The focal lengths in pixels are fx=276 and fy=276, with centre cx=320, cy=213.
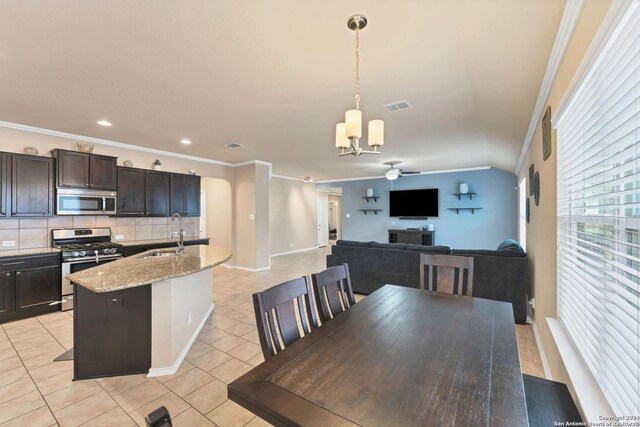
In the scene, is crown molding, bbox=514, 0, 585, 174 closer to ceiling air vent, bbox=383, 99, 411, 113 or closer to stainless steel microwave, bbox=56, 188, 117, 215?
ceiling air vent, bbox=383, 99, 411, 113

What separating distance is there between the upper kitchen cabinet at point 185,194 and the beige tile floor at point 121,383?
8.23ft

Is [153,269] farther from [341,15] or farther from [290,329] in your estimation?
[341,15]

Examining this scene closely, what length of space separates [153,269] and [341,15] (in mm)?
2472

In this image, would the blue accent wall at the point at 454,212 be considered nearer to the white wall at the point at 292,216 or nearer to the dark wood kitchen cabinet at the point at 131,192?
the white wall at the point at 292,216

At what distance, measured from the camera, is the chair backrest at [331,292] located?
1.78 meters

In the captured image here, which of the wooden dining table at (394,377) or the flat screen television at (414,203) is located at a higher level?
the flat screen television at (414,203)

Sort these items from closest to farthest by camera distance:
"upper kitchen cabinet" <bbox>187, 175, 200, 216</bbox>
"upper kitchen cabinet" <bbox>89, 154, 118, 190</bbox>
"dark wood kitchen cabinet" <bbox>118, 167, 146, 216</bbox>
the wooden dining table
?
the wooden dining table < "upper kitchen cabinet" <bbox>89, 154, 118, 190</bbox> < "dark wood kitchen cabinet" <bbox>118, 167, 146, 216</bbox> < "upper kitchen cabinet" <bbox>187, 175, 200, 216</bbox>

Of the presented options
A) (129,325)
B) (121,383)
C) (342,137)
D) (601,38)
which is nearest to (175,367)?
(121,383)

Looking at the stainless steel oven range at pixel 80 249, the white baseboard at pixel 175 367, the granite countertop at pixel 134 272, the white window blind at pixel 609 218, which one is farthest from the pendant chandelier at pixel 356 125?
the stainless steel oven range at pixel 80 249

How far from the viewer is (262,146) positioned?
5164 millimetres

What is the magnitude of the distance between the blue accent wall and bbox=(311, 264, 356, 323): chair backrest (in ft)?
22.0

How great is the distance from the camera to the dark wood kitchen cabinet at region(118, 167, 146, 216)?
15.5 feet

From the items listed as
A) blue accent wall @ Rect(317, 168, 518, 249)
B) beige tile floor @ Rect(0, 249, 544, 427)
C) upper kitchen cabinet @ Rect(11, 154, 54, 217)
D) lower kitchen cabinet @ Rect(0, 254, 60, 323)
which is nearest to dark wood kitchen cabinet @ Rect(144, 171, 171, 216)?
upper kitchen cabinet @ Rect(11, 154, 54, 217)

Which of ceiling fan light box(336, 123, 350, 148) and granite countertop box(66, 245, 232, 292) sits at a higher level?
ceiling fan light box(336, 123, 350, 148)
